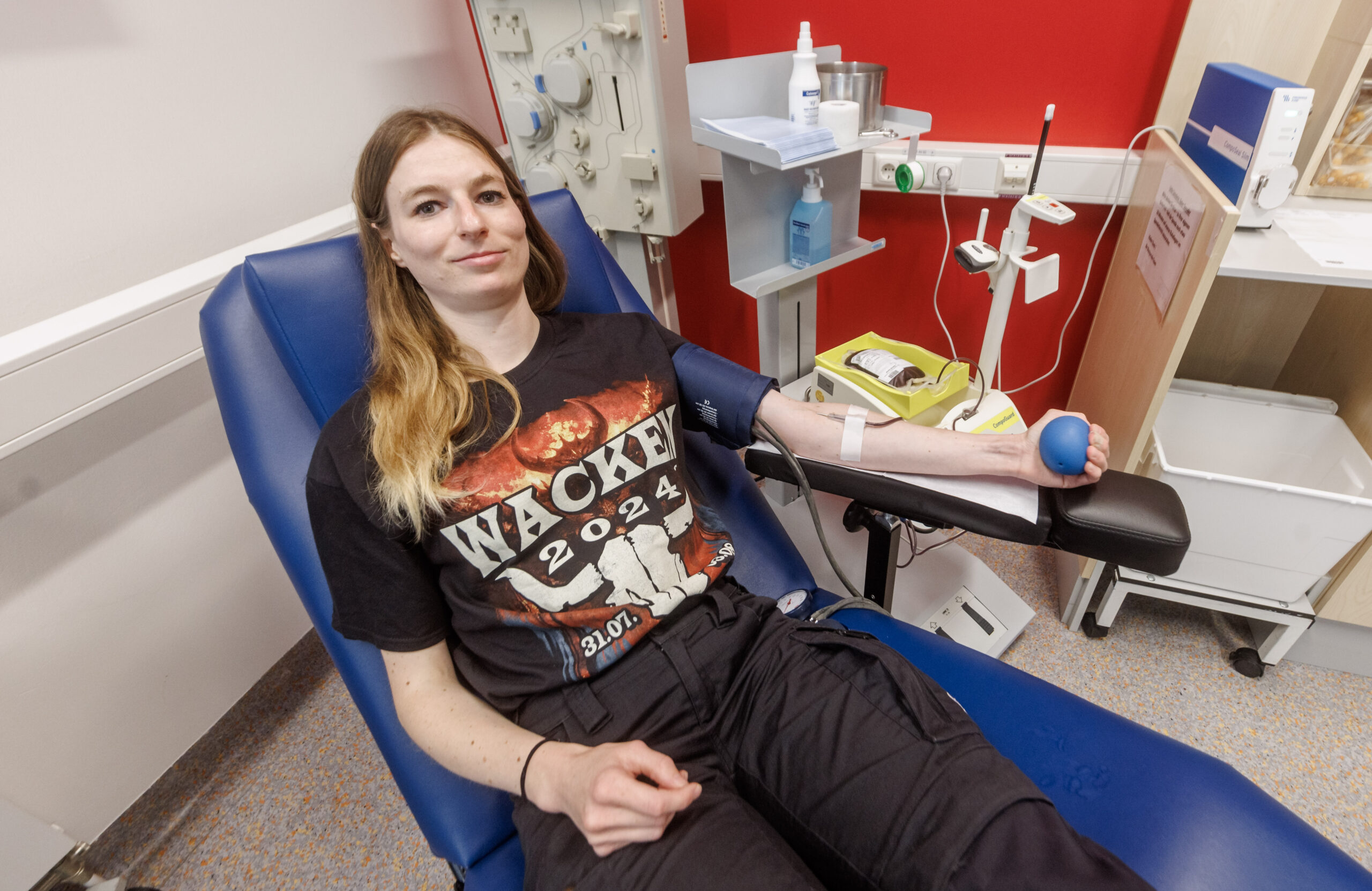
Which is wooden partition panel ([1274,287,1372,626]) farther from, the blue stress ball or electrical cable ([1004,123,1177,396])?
the blue stress ball

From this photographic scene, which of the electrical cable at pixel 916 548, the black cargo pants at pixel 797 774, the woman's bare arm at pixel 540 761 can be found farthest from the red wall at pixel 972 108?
the woman's bare arm at pixel 540 761

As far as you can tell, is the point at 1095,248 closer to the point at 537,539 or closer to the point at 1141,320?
the point at 1141,320

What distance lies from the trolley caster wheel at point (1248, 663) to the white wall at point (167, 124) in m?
2.17

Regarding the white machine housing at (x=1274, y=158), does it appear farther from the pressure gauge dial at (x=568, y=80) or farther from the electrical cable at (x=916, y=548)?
the pressure gauge dial at (x=568, y=80)

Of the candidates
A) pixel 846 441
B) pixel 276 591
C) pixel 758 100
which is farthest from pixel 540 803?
pixel 758 100

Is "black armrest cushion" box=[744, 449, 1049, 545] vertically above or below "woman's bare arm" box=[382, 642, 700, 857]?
above

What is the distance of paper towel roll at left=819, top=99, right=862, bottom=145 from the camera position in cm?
115

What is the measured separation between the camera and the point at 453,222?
2.79 feet

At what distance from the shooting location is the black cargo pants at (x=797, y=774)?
2.24 feet

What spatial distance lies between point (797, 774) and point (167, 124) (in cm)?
142

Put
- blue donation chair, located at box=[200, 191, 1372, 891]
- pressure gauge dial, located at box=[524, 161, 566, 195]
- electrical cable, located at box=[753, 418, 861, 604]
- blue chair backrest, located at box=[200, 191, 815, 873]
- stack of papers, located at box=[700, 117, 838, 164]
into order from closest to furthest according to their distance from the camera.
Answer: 1. blue donation chair, located at box=[200, 191, 1372, 891]
2. blue chair backrest, located at box=[200, 191, 815, 873]
3. electrical cable, located at box=[753, 418, 861, 604]
4. stack of papers, located at box=[700, 117, 838, 164]
5. pressure gauge dial, located at box=[524, 161, 566, 195]

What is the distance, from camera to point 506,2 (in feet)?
4.52

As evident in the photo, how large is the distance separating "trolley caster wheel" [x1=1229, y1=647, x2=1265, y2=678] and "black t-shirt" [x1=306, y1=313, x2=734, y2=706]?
4.11 ft

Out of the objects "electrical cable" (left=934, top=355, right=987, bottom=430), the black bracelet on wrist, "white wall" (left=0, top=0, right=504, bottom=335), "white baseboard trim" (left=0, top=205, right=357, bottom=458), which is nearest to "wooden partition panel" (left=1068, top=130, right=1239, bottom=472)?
"electrical cable" (left=934, top=355, right=987, bottom=430)
